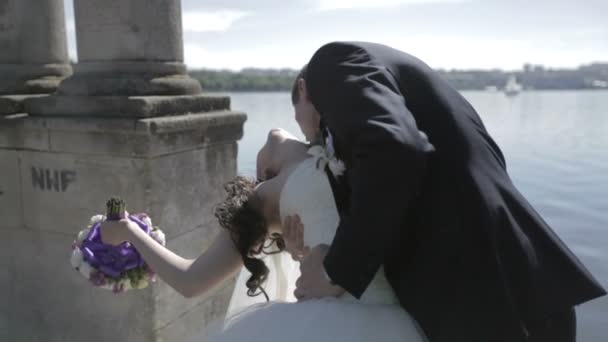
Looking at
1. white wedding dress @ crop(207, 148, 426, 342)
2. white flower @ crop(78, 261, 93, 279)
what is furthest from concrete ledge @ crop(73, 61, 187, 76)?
white wedding dress @ crop(207, 148, 426, 342)

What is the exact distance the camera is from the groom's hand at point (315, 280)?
1655 mm

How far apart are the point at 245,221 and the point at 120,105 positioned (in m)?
1.66

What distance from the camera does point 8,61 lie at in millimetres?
4172

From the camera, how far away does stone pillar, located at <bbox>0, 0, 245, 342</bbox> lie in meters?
3.21

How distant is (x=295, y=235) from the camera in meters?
1.82

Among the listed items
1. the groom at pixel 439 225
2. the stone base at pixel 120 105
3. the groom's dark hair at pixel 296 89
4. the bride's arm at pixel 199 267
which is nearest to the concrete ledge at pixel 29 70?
the stone base at pixel 120 105

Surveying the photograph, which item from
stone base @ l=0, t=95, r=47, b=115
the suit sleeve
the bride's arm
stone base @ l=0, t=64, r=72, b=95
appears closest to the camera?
the suit sleeve

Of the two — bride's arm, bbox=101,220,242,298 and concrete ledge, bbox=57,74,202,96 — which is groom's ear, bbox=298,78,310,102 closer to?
bride's arm, bbox=101,220,242,298

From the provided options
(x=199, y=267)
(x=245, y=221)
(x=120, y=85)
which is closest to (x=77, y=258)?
(x=199, y=267)

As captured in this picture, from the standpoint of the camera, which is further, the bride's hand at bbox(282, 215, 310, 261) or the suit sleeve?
the bride's hand at bbox(282, 215, 310, 261)

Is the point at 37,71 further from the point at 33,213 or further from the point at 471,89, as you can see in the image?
the point at 471,89

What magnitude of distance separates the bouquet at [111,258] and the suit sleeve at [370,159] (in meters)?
0.95

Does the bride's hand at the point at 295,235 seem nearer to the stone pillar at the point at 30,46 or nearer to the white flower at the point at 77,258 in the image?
the white flower at the point at 77,258

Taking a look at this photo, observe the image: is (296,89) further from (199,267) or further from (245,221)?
(199,267)
